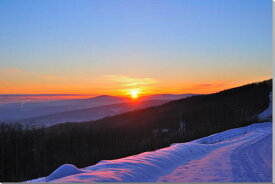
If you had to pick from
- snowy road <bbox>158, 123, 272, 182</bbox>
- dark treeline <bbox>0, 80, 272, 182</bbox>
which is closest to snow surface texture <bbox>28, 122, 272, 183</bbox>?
snowy road <bbox>158, 123, 272, 182</bbox>

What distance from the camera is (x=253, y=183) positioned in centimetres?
587

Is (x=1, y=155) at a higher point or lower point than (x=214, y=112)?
lower

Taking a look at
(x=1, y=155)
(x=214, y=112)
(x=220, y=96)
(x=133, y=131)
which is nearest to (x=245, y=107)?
(x=214, y=112)

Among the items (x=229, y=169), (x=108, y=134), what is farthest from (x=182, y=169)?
(x=108, y=134)

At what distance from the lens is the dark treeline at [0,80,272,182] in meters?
38.1

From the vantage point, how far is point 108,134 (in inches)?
2172

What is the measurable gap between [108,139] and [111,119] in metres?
19.5

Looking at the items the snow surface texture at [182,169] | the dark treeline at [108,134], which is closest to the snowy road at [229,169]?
the snow surface texture at [182,169]

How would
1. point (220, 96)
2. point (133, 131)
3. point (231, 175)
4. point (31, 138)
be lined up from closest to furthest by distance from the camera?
point (231, 175)
point (31, 138)
point (133, 131)
point (220, 96)

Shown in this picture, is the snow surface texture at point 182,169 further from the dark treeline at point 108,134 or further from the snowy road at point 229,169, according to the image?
the dark treeline at point 108,134

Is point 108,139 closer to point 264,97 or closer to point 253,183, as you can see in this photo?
point 264,97

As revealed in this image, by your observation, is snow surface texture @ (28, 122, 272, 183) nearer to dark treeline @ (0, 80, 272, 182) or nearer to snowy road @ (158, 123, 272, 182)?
snowy road @ (158, 123, 272, 182)

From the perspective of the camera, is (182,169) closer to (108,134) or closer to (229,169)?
(229,169)

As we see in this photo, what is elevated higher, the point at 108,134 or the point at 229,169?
the point at 229,169
